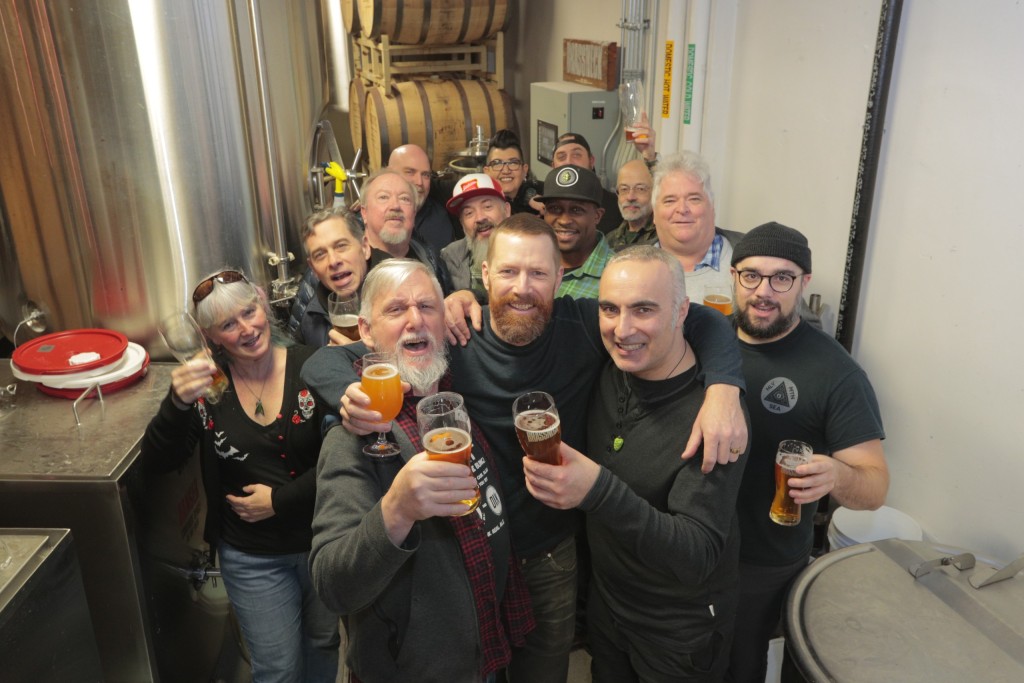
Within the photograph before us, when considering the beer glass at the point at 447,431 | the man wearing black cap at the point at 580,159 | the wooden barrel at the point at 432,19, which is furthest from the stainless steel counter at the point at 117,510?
the wooden barrel at the point at 432,19

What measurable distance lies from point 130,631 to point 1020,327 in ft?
10.1

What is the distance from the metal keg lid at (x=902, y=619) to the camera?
181 centimetres

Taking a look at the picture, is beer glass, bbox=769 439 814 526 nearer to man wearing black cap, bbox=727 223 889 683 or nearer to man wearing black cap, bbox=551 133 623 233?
man wearing black cap, bbox=727 223 889 683

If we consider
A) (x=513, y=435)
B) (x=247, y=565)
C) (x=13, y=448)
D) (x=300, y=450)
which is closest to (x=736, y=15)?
(x=513, y=435)

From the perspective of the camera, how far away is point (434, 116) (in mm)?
6199

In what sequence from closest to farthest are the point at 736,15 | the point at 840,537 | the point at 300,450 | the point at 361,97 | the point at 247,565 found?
the point at 300,450
the point at 247,565
the point at 840,537
the point at 736,15
the point at 361,97

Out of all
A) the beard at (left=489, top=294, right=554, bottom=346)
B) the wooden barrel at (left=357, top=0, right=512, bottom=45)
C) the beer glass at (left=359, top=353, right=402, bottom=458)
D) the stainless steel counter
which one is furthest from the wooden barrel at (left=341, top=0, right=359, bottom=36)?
the beer glass at (left=359, top=353, right=402, bottom=458)

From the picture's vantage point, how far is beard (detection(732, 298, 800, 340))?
225cm

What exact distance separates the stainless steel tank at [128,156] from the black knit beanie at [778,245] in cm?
184

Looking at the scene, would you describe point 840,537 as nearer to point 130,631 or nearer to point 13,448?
point 130,631

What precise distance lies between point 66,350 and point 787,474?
94.2 inches

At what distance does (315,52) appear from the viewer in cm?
401

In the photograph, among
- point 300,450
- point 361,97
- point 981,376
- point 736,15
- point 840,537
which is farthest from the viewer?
point 361,97

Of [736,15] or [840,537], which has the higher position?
[736,15]
